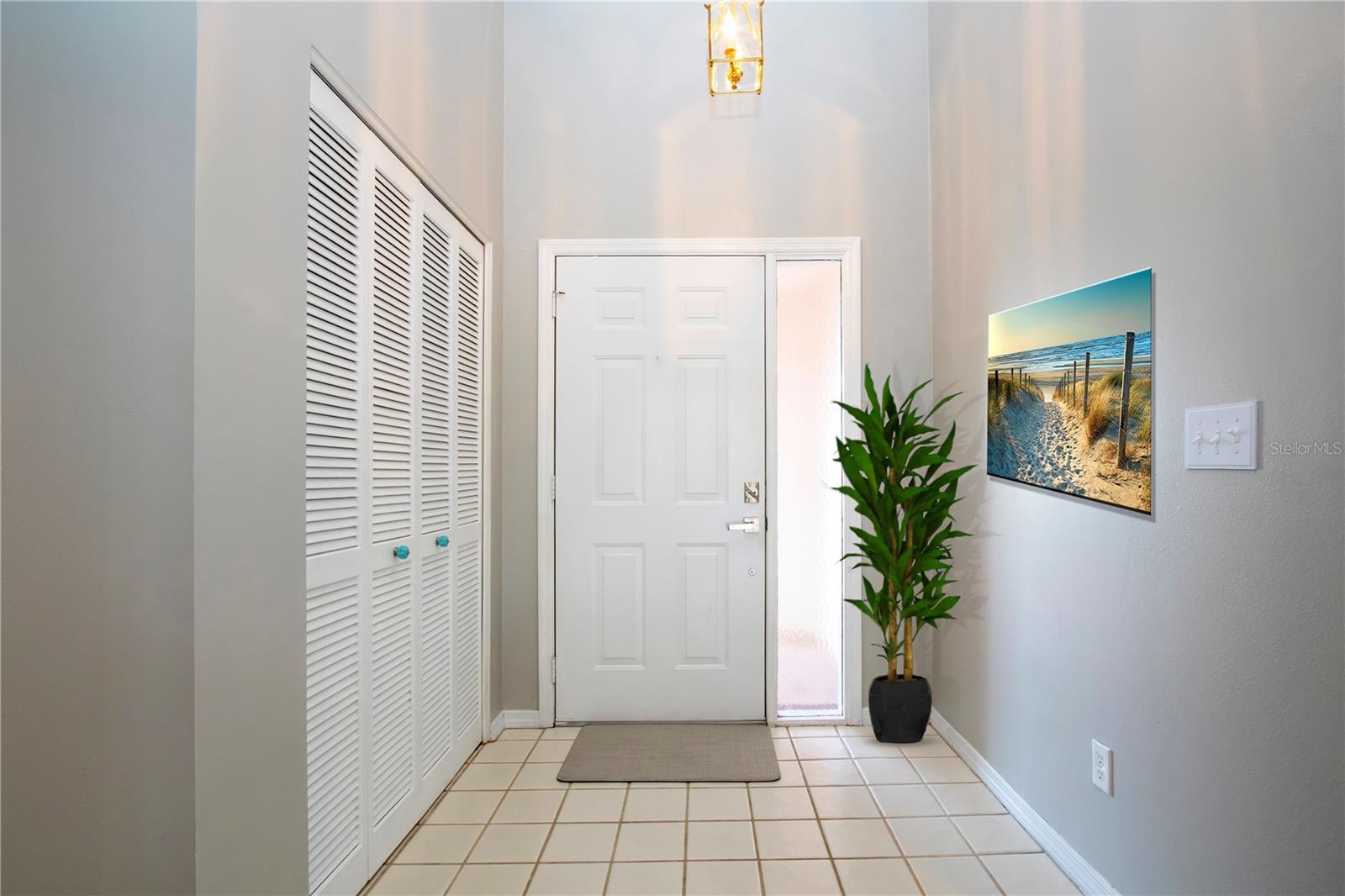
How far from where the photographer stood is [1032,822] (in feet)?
7.29

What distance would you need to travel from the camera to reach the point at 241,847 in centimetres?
138

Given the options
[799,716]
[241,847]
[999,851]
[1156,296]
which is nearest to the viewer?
[241,847]

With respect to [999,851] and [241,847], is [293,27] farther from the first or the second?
[999,851]

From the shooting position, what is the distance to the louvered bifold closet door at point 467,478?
2.70 meters

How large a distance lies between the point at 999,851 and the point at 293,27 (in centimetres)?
280

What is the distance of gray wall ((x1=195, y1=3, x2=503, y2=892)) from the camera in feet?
4.20

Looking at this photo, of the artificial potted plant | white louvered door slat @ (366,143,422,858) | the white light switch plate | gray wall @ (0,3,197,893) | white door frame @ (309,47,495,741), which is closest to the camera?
gray wall @ (0,3,197,893)

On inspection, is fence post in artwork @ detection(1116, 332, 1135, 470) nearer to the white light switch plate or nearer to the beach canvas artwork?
the beach canvas artwork

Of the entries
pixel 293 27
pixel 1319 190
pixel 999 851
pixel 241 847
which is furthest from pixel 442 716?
pixel 1319 190

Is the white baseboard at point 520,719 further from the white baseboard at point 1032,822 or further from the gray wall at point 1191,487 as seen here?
the gray wall at point 1191,487

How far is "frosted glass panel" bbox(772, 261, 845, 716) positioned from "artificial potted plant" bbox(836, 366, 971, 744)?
0.25 metres

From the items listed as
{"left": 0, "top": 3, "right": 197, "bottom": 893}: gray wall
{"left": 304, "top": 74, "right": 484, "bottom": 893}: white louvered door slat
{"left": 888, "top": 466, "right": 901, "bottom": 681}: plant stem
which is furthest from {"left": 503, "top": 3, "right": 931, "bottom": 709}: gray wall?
{"left": 0, "top": 3, "right": 197, "bottom": 893}: gray wall

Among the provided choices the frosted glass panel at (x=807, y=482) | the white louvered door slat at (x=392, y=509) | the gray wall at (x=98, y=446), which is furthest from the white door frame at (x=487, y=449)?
the gray wall at (x=98, y=446)

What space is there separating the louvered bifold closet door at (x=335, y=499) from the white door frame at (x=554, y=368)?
1257 millimetres
